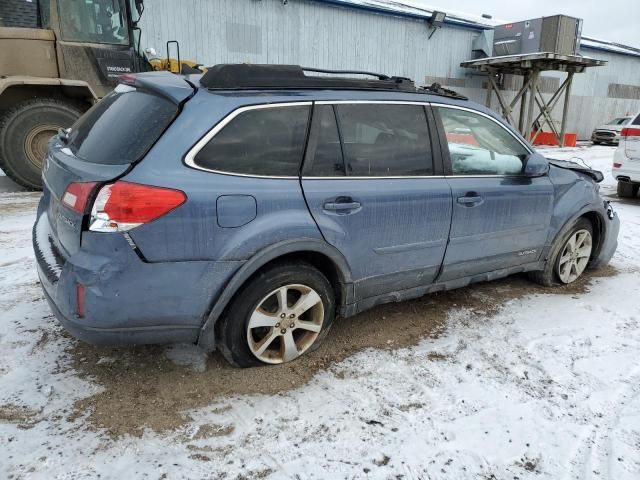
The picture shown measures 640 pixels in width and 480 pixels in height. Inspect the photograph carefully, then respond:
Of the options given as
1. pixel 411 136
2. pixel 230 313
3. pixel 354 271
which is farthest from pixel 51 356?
pixel 411 136

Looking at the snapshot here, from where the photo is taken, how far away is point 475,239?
136 inches

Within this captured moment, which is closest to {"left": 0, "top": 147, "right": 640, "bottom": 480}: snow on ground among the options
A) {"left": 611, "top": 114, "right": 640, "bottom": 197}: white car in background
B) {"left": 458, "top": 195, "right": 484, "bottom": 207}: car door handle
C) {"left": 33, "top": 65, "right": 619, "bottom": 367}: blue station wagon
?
{"left": 33, "top": 65, "right": 619, "bottom": 367}: blue station wagon

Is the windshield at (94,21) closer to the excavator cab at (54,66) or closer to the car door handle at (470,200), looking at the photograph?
the excavator cab at (54,66)

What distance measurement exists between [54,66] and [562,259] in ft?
23.5

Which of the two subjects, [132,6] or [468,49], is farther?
[468,49]

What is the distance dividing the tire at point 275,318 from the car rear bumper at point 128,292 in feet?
0.61

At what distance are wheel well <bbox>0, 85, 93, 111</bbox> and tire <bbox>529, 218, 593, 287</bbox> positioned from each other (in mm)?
6591

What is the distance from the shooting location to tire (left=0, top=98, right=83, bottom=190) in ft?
22.6

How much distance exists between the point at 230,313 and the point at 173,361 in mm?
603

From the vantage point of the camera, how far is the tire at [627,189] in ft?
29.0

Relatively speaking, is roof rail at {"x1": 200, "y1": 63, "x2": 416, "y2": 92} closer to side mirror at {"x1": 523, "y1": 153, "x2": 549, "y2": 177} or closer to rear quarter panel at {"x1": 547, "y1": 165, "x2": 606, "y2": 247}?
side mirror at {"x1": 523, "y1": 153, "x2": 549, "y2": 177}

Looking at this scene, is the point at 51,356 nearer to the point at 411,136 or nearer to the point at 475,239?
the point at 411,136

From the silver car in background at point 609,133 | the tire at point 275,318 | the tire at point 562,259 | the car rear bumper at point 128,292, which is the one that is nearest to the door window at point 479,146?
the tire at point 562,259

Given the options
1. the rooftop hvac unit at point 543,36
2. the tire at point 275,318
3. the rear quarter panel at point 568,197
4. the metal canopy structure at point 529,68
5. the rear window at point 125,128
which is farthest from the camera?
the metal canopy structure at point 529,68
